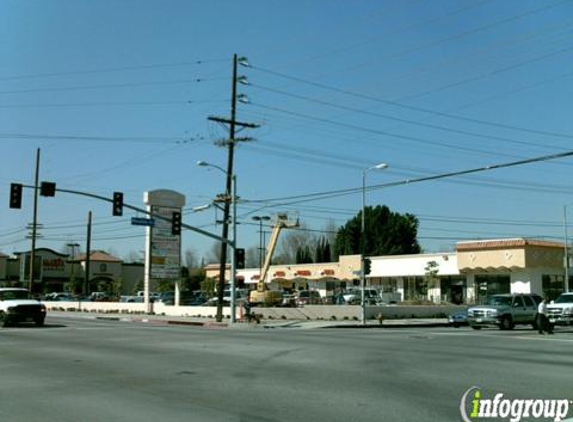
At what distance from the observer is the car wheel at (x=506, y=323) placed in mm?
34656

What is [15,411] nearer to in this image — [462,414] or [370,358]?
[462,414]

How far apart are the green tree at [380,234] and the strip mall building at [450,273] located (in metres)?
11.8

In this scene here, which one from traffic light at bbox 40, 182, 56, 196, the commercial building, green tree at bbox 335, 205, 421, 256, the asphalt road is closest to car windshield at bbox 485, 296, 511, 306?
the asphalt road

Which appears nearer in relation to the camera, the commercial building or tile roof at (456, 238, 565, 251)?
tile roof at (456, 238, 565, 251)

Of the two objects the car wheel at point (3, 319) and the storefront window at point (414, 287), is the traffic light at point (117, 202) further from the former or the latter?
the storefront window at point (414, 287)

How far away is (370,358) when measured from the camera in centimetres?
1786

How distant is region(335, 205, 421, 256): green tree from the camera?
3834 inches

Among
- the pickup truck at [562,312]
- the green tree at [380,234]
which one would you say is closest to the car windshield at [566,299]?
the pickup truck at [562,312]

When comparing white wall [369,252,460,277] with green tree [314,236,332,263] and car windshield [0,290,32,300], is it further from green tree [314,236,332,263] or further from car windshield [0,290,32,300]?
green tree [314,236,332,263]

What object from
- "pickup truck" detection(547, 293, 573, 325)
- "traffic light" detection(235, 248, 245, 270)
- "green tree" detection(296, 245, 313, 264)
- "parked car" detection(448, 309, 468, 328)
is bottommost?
"parked car" detection(448, 309, 468, 328)

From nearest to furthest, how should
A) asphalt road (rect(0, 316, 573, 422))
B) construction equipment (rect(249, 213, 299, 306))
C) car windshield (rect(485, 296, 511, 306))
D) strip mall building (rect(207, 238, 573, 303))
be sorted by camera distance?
asphalt road (rect(0, 316, 573, 422)) < car windshield (rect(485, 296, 511, 306)) < construction equipment (rect(249, 213, 299, 306)) < strip mall building (rect(207, 238, 573, 303))

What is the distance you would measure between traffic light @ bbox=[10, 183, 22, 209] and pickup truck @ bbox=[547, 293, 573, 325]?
1042 inches

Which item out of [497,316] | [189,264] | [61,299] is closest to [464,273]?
[497,316]

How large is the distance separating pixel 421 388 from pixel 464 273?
56.9 m
